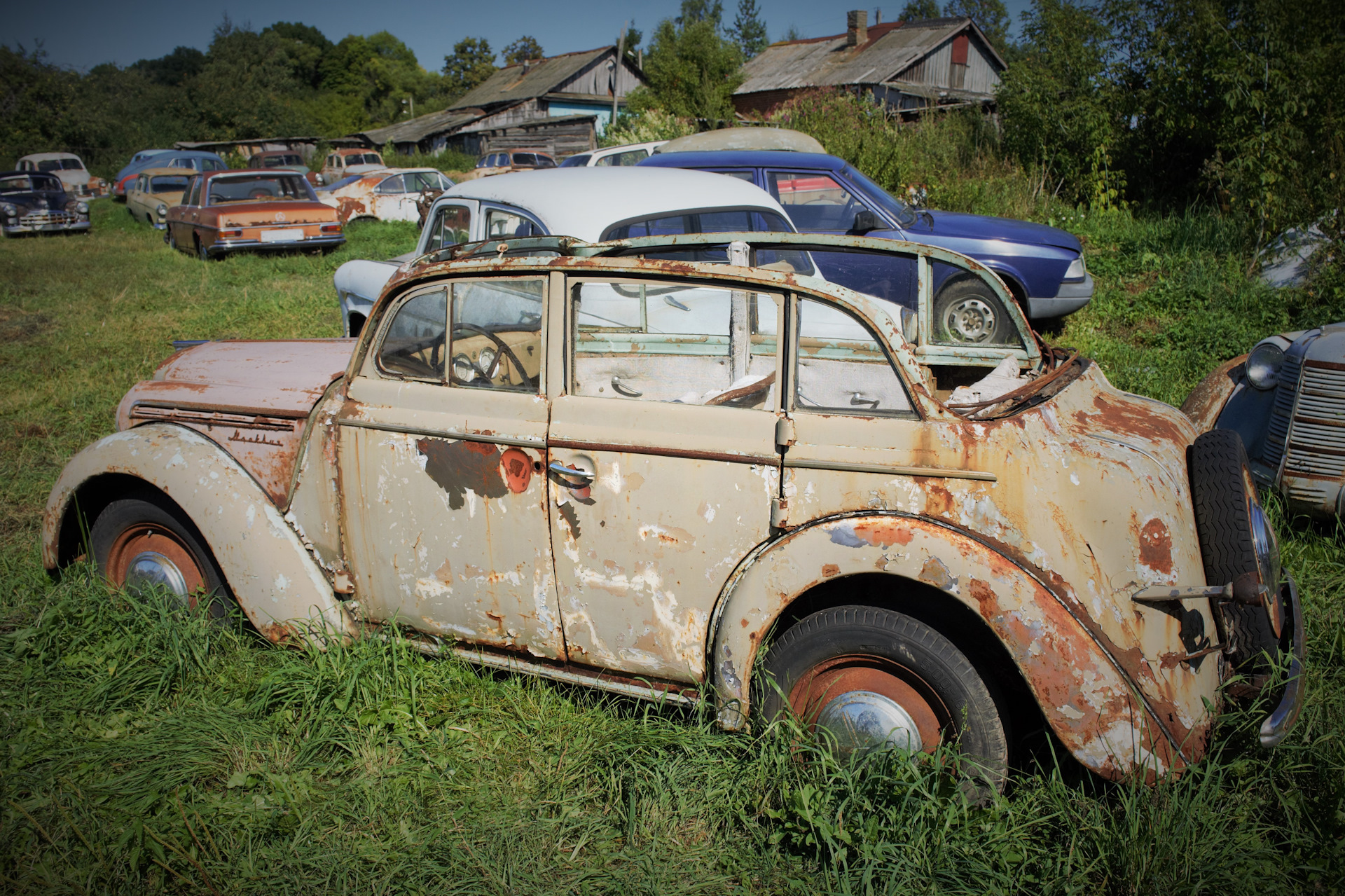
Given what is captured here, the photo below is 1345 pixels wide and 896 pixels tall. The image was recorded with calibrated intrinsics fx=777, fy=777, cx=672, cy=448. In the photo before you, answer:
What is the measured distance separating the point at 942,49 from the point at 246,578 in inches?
1409

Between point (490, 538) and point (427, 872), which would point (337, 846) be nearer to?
point (427, 872)

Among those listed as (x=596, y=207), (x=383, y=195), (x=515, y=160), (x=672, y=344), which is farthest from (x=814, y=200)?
(x=515, y=160)

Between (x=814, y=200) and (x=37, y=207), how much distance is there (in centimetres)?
1947

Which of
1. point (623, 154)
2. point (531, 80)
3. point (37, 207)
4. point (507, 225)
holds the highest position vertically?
point (531, 80)

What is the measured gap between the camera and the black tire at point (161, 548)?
315cm

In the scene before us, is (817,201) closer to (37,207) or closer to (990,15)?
(37,207)

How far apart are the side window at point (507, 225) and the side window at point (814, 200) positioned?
3134 millimetres

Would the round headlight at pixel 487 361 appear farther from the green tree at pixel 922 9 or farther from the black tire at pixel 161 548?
the green tree at pixel 922 9

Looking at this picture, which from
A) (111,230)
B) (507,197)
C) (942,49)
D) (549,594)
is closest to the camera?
(549,594)

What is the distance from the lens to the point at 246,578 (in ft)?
9.53

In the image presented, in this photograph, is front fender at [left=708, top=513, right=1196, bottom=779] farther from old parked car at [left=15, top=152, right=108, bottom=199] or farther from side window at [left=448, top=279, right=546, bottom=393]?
old parked car at [left=15, top=152, right=108, bottom=199]

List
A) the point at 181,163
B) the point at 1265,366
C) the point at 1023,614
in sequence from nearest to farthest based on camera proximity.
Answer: the point at 1023,614
the point at 1265,366
the point at 181,163

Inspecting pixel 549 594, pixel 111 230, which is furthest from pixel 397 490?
pixel 111 230

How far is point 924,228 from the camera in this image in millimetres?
7375
